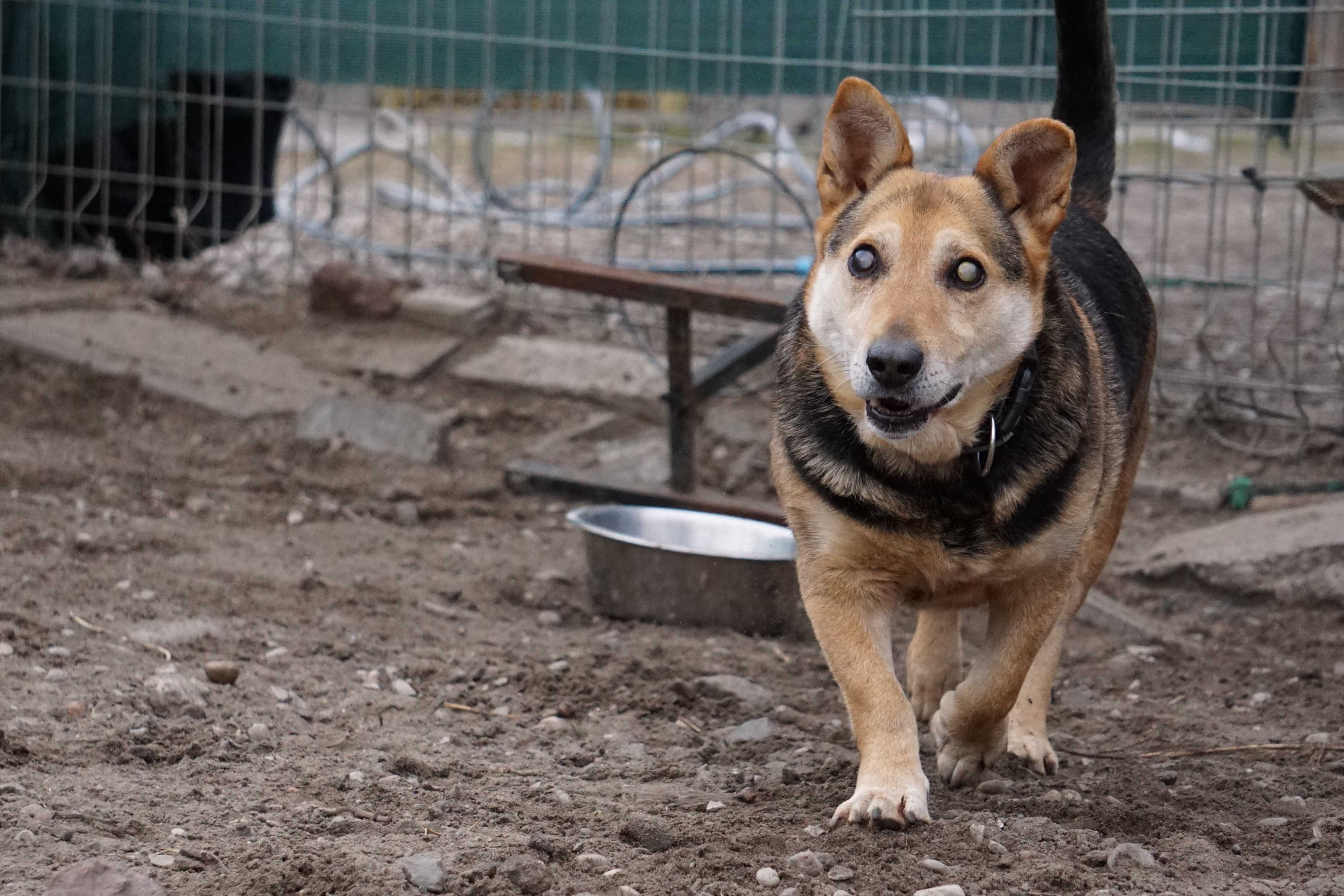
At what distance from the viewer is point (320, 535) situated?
4.86 m

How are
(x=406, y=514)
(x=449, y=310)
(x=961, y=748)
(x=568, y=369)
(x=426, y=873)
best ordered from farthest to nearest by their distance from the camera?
(x=449, y=310) → (x=568, y=369) → (x=406, y=514) → (x=961, y=748) → (x=426, y=873)

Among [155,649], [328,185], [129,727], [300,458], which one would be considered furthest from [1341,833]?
[328,185]

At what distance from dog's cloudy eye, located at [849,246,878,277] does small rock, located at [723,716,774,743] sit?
1.15m

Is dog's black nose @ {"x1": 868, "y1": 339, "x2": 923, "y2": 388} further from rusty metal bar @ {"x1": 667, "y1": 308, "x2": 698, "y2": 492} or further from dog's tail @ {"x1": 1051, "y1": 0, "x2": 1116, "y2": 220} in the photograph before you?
rusty metal bar @ {"x1": 667, "y1": 308, "x2": 698, "y2": 492}

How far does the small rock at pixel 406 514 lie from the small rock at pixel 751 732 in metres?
2.03

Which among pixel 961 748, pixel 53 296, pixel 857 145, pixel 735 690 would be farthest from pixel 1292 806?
pixel 53 296

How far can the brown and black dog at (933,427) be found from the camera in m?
2.87

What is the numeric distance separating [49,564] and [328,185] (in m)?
6.27

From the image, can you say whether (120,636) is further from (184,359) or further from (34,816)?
(184,359)

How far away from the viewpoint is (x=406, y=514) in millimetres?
5168

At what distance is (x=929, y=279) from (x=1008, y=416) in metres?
0.35

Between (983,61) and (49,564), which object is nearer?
(49,564)

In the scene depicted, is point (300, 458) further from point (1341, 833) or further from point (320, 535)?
point (1341, 833)

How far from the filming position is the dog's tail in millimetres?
3824
